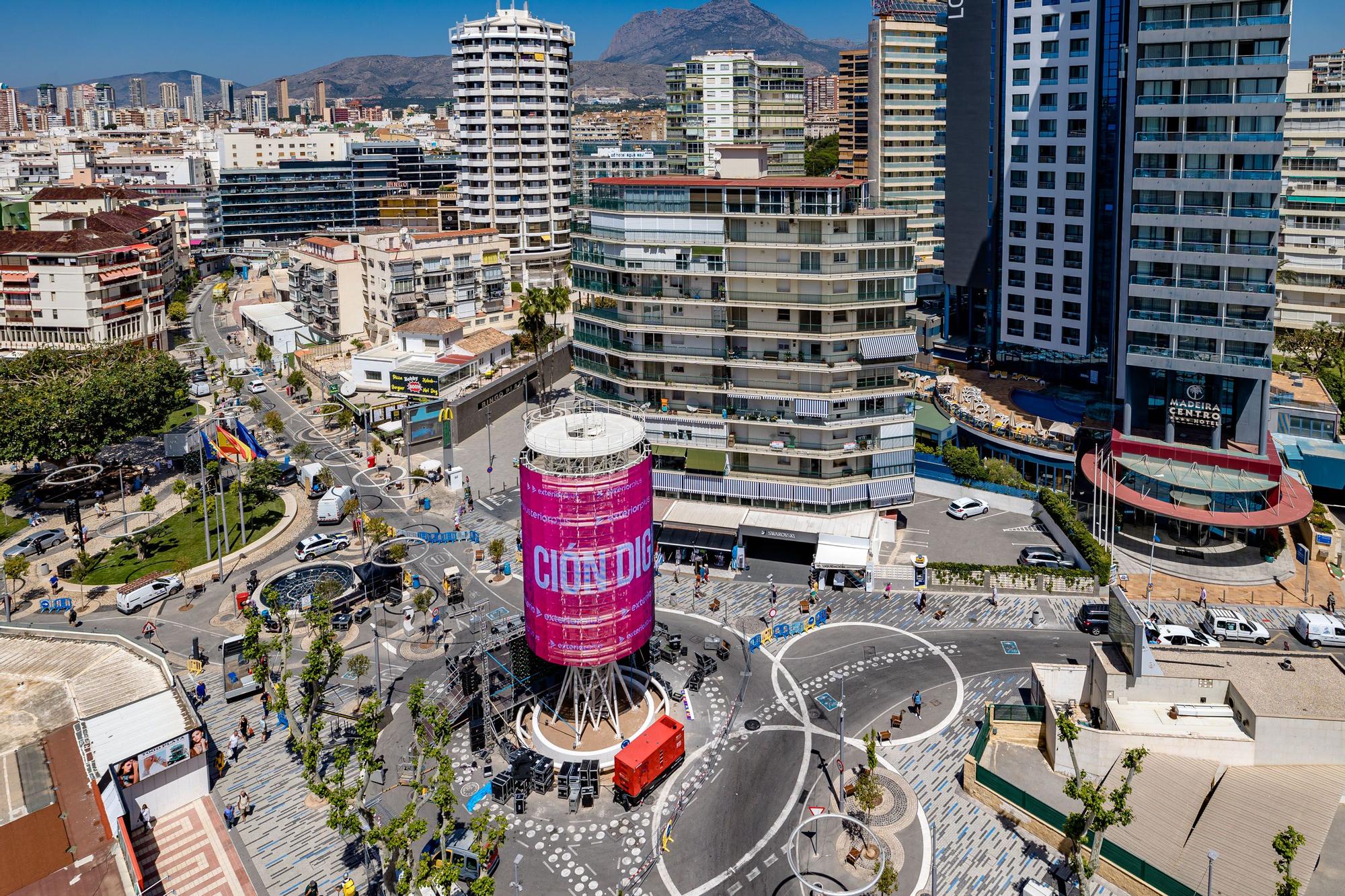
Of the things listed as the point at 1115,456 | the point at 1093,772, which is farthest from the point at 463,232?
the point at 1093,772

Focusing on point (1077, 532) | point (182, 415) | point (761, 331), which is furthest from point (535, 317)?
point (1077, 532)

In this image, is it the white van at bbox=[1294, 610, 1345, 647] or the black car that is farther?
the black car

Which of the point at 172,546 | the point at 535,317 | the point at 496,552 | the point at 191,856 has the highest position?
the point at 535,317

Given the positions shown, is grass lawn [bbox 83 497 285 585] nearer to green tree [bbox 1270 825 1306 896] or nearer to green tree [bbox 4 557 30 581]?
green tree [bbox 4 557 30 581]

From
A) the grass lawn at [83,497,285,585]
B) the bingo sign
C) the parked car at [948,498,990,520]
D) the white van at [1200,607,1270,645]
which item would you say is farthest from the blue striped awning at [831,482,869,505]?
the grass lawn at [83,497,285,585]

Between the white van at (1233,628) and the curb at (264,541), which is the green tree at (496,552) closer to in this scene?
the curb at (264,541)

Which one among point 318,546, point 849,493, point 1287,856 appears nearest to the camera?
point 1287,856

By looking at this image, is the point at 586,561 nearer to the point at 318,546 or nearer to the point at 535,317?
the point at 318,546
